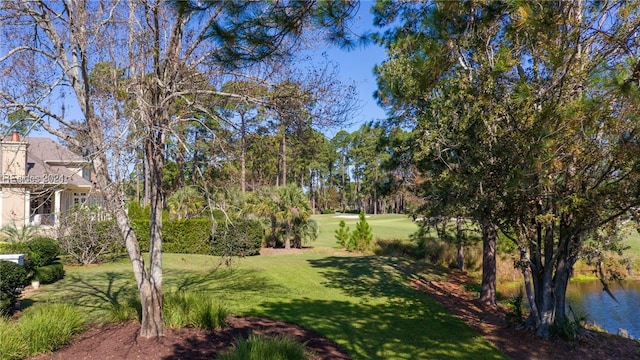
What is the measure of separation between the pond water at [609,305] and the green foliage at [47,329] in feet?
34.1

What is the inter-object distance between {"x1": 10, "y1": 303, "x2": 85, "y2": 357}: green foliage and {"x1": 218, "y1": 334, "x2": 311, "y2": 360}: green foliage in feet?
8.60

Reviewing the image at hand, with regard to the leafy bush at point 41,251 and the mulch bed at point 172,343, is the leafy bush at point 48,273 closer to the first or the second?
the leafy bush at point 41,251

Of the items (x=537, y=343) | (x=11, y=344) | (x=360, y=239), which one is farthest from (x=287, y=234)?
(x=11, y=344)

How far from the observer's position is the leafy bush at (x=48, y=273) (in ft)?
34.8

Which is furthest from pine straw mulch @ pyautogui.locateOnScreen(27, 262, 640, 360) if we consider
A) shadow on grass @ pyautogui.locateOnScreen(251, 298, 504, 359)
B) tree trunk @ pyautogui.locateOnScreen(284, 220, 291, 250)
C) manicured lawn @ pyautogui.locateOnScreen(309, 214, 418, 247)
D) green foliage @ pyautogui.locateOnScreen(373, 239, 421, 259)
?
tree trunk @ pyautogui.locateOnScreen(284, 220, 291, 250)

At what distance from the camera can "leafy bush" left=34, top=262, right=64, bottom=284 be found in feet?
34.8

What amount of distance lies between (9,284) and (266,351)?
17.6 ft

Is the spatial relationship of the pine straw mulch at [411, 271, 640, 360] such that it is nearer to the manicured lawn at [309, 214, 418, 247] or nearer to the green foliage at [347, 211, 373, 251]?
the manicured lawn at [309, 214, 418, 247]

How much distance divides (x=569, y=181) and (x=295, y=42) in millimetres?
4580

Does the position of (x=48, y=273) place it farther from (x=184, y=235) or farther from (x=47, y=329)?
(x=184, y=235)

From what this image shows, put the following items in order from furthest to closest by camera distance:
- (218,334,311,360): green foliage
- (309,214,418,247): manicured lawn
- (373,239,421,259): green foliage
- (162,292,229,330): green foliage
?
1. (309,214,418,247): manicured lawn
2. (373,239,421,259): green foliage
3. (162,292,229,330): green foliage
4. (218,334,311,360): green foliage

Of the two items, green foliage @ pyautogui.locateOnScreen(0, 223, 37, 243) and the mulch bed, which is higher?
green foliage @ pyautogui.locateOnScreen(0, 223, 37, 243)

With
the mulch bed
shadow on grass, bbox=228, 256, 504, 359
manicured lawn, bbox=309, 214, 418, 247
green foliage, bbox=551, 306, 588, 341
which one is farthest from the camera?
manicured lawn, bbox=309, 214, 418, 247

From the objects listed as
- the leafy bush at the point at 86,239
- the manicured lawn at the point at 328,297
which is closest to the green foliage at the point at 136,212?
the leafy bush at the point at 86,239
